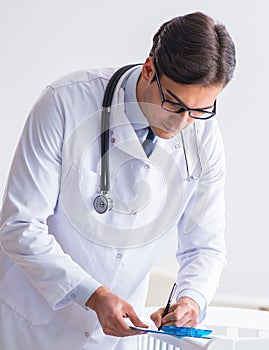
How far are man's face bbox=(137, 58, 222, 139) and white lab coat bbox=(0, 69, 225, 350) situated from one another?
2.5 inches

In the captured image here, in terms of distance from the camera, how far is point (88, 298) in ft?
4.49

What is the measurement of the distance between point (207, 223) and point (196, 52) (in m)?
0.43

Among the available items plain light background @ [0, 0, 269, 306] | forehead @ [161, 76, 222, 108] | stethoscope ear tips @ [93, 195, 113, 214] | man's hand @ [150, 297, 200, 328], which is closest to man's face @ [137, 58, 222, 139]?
forehead @ [161, 76, 222, 108]

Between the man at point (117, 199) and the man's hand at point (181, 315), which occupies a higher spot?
the man at point (117, 199)

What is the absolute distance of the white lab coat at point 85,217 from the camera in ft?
4.62

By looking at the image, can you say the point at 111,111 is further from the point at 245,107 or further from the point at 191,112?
the point at 245,107

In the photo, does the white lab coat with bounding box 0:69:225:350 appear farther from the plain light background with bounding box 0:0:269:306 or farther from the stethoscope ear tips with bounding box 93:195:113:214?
the plain light background with bounding box 0:0:269:306

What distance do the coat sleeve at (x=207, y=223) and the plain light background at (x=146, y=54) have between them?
4.22ft

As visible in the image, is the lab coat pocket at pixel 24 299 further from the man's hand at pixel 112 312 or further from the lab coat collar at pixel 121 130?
the lab coat collar at pixel 121 130

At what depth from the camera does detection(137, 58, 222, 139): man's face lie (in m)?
1.34

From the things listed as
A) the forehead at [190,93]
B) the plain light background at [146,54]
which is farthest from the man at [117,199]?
the plain light background at [146,54]

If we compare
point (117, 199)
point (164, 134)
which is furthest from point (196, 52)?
point (117, 199)

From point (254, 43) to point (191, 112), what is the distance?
169 cm

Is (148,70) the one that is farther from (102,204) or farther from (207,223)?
(207,223)
